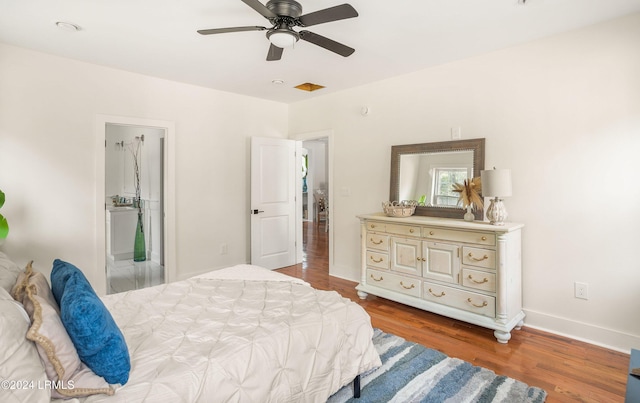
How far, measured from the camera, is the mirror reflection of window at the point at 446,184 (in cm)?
339

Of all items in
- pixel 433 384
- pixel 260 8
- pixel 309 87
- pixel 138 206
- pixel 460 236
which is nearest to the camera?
pixel 260 8

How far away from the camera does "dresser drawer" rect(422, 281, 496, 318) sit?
9.23 feet

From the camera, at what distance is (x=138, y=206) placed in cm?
566

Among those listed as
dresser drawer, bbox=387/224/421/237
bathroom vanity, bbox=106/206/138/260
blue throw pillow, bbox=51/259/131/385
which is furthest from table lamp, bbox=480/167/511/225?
bathroom vanity, bbox=106/206/138/260

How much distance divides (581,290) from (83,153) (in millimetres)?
4831

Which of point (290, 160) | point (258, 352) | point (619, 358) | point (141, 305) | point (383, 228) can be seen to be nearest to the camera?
point (258, 352)

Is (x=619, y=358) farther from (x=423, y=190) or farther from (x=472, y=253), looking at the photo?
(x=423, y=190)

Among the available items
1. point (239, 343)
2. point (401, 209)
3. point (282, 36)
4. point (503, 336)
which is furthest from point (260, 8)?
point (503, 336)

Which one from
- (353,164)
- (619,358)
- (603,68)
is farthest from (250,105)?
(619,358)

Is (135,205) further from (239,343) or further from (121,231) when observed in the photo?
(239,343)

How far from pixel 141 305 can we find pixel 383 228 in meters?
2.34

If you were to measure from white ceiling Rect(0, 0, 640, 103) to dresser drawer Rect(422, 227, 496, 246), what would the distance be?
1669mm

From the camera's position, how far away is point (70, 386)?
1161mm

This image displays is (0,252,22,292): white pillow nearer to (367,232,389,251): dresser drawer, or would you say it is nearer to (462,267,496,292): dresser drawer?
(367,232,389,251): dresser drawer
